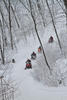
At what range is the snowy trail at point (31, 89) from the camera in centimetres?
936

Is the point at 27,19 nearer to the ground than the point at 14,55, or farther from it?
farther from it

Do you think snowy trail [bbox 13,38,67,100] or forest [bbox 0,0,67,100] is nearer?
snowy trail [bbox 13,38,67,100]

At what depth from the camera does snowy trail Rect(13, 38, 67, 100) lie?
9359 millimetres

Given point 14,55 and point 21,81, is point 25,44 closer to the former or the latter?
point 14,55

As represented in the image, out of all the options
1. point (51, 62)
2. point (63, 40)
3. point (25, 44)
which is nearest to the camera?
point (51, 62)

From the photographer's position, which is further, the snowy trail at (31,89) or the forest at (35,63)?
the forest at (35,63)

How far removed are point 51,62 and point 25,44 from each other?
864 cm

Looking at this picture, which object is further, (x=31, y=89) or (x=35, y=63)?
(x=35, y=63)

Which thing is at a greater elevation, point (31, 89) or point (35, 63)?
point (35, 63)

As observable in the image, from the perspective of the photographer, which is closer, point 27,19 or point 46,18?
point 46,18

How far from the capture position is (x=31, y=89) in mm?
11469

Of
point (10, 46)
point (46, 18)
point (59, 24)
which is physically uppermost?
point (46, 18)

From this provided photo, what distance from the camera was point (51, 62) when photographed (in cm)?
1698

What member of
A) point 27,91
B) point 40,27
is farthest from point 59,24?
point 27,91
